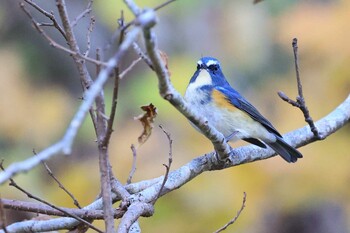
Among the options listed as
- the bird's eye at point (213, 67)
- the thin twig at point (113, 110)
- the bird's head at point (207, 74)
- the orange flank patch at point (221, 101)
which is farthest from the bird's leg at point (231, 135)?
the thin twig at point (113, 110)

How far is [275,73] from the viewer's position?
6543 mm

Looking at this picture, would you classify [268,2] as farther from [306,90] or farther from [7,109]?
[7,109]

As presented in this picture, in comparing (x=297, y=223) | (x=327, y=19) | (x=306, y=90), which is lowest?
(x=297, y=223)

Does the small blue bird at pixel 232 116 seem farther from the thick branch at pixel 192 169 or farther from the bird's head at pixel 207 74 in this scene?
the thick branch at pixel 192 169

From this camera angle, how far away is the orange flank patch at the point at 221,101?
3.72 m

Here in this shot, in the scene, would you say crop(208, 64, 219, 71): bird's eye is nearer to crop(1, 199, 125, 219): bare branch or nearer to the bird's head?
the bird's head

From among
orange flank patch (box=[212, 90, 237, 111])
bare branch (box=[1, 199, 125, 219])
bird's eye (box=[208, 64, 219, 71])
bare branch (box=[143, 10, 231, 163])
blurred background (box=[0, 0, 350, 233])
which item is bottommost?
blurred background (box=[0, 0, 350, 233])

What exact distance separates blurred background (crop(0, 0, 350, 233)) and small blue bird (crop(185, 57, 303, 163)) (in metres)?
0.96

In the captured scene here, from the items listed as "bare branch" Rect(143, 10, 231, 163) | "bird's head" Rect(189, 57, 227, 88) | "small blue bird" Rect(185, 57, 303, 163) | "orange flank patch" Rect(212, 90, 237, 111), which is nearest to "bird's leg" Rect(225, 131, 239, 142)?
"small blue bird" Rect(185, 57, 303, 163)

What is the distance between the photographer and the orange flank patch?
12.2ft

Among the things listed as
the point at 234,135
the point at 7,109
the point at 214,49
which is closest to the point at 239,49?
the point at 214,49

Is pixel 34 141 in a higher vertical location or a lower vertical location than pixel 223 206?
higher

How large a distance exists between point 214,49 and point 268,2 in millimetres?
697

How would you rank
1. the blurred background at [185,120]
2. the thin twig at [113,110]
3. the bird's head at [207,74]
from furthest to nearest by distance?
the blurred background at [185,120] → the bird's head at [207,74] → the thin twig at [113,110]
